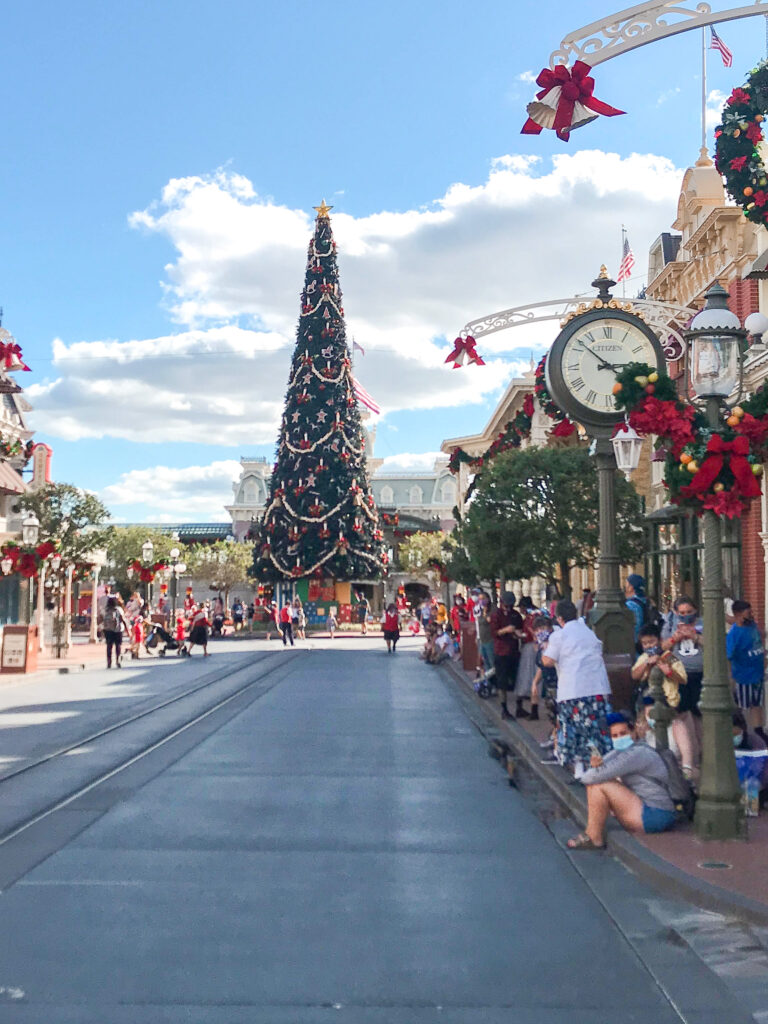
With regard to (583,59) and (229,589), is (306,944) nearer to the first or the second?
(583,59)

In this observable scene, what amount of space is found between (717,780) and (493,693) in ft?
40.0

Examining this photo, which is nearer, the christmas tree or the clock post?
the clock post

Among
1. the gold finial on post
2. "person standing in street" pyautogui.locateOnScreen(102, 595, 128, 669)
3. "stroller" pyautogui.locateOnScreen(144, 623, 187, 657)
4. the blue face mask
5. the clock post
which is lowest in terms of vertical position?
the blue face mask

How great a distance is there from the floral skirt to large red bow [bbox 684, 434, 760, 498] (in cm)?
281

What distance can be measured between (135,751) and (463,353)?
7.86 metres

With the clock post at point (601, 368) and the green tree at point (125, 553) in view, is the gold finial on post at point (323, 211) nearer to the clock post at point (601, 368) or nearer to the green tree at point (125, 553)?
the green tree at point (125, 553)

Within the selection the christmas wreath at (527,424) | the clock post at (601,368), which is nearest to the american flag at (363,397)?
the christmas wreath at (527,424)

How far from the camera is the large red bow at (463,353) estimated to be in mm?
18016

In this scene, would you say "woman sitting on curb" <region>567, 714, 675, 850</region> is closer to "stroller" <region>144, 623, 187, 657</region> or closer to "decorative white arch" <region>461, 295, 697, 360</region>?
"decorative white arch" <region>461, 295, 697, 360</region>

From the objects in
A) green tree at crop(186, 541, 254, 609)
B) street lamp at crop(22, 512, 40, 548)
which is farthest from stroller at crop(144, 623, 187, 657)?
green tree at crop(186, 541, 254, 609)

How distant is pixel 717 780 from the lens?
27.7 feet

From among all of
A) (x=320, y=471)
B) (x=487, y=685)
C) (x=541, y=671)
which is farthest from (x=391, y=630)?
(x=541, y=671)

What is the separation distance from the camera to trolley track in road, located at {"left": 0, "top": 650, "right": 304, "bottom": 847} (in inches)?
391

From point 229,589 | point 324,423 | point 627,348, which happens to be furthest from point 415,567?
point 627,348
